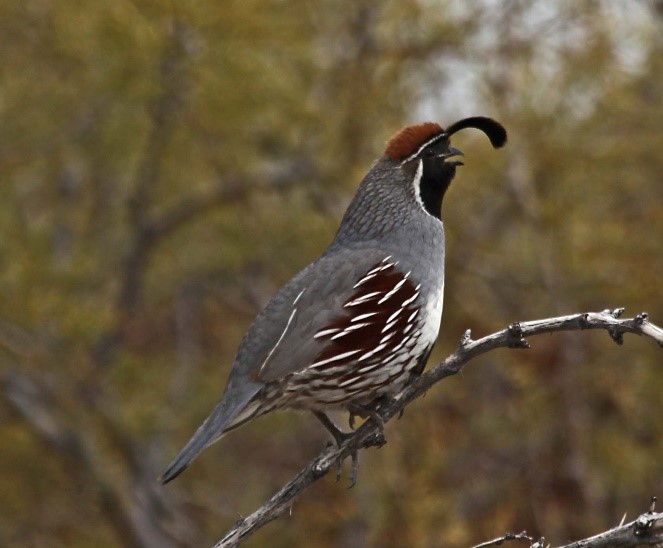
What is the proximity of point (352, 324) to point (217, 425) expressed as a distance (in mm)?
681

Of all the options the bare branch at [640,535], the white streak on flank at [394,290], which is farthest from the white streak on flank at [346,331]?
the bare branch at [640,535]

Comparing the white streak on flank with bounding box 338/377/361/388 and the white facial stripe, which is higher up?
the white facial stripe

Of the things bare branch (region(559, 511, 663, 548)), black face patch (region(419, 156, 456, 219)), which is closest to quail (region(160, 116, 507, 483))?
black face patch (region(419, 156, 456, 219))

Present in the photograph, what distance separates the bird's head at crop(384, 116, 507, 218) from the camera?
16.0ft

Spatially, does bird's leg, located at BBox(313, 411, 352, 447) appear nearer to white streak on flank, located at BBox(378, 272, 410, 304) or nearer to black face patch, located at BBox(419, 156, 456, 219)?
white streak on flank, located at BBox(378, 272, 410, 304)

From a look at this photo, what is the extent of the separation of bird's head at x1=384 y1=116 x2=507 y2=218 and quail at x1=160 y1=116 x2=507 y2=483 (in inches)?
5.0

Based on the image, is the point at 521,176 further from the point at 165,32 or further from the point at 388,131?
the point at 165,32

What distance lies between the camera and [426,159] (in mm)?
4914

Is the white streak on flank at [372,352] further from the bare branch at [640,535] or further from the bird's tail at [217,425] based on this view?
the bare branch at [640,535]

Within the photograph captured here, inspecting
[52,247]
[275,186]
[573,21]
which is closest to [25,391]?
[52,247]

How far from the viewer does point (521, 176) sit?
28.3ft

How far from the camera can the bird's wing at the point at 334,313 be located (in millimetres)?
4324

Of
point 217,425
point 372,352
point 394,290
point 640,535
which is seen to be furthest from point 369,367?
point 640,535

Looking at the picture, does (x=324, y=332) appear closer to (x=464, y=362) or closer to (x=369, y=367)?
(x=369, y=367)
